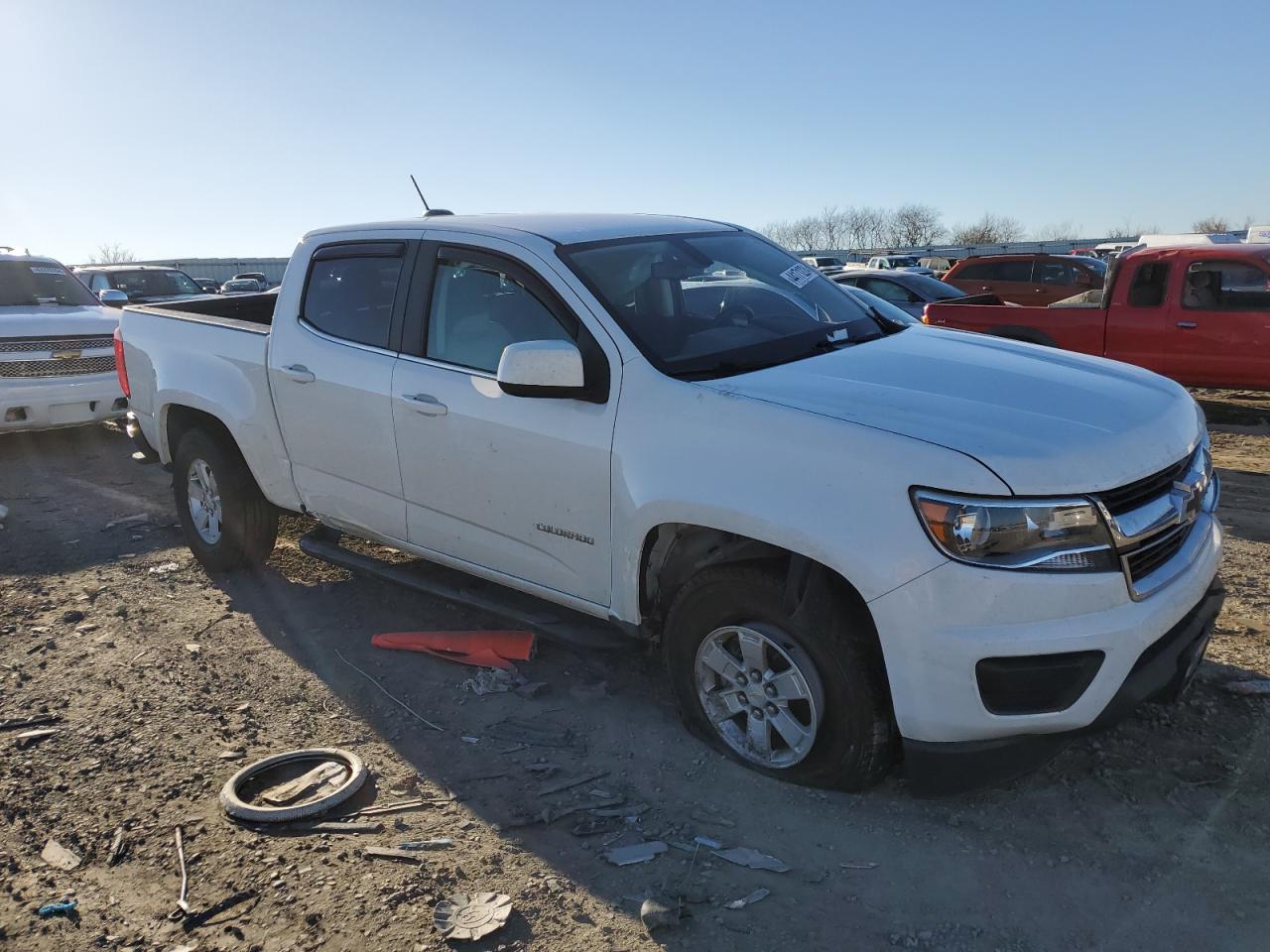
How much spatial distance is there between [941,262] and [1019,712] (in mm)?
37187

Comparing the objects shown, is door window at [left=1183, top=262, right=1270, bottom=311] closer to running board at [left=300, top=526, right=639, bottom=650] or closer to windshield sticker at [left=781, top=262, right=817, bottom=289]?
windshield sticker at [left=781, top=262, right=817, bottom=289]

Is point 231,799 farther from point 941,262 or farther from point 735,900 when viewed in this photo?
point 941,262

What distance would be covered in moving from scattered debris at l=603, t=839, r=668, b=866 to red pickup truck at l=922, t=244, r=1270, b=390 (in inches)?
306

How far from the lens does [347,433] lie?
453cm

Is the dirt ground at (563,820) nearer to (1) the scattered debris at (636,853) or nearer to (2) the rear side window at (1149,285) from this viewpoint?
(1) the scattered debris at (636,853)

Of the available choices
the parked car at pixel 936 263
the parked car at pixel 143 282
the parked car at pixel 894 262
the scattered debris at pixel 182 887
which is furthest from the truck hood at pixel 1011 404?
the parked car at pixel 936 263

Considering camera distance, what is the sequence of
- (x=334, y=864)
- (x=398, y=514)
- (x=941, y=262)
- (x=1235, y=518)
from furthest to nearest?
1. (x=941, y=262)
2. (x=1235, y=518)
3. (x=398, y=514)
4. (x=334, y=864)

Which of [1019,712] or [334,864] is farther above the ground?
[1019,712]

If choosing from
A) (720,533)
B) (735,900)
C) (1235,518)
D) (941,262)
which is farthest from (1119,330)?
(941,262)

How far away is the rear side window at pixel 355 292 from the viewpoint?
4.46 metres

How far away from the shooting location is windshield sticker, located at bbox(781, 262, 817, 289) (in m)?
4.35

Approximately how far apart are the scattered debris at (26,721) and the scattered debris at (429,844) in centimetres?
190

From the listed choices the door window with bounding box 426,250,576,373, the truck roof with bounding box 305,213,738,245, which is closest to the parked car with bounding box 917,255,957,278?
the truck roof with bounding box 305,213,738,245

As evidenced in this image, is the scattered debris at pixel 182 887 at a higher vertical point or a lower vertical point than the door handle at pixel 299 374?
lower
